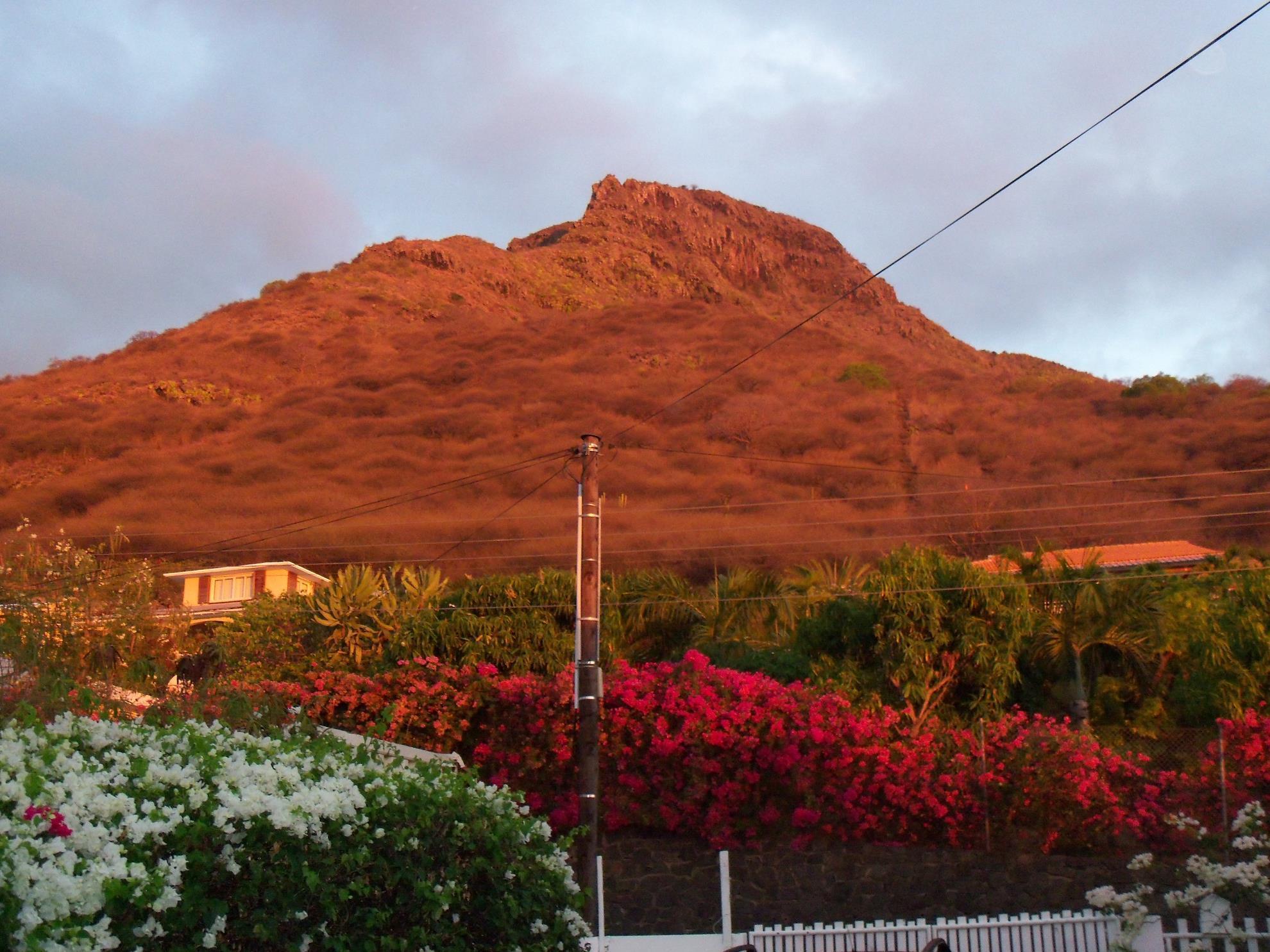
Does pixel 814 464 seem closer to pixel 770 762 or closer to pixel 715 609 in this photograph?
pixel 715 609

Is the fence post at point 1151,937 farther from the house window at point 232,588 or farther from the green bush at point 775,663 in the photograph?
the house window at point 232,588

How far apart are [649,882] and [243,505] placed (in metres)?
70.1

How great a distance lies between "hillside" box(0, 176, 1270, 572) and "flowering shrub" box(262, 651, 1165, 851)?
34.8 m

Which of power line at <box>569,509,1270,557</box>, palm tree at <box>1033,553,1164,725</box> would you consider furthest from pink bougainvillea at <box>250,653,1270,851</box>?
power line at <box>569,509,1270,557</box>

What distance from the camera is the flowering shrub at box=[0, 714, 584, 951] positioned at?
14.1 ft

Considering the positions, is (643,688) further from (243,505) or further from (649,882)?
(243,505)

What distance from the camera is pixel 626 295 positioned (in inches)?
5610

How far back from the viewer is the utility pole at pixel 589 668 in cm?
1367

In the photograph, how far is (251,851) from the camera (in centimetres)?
511

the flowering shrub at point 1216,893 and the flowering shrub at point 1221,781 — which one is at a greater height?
the flowering shrub at point 1221,781

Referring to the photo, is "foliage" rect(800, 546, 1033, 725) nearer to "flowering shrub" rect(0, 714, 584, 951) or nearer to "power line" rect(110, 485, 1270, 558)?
"flowering shrub" rect(0, 714, 584, 951)

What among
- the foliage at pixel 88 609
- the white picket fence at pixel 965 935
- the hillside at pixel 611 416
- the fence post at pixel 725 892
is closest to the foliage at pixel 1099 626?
the fence post at pixel 725 892

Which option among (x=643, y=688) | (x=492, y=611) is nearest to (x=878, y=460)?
(x=492, y=611)

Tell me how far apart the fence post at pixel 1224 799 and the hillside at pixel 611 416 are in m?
38.9
